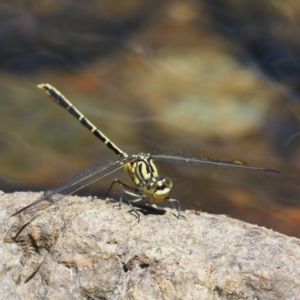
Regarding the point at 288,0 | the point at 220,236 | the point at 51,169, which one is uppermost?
the point at 288,0

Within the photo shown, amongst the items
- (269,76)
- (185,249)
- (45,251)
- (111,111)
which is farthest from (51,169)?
(185,249)

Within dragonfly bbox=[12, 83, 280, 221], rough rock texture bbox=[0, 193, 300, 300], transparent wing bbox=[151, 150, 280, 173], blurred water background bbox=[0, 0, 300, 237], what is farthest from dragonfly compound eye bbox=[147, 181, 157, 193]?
blurred water background bbox=[0, 0, 300, 237]

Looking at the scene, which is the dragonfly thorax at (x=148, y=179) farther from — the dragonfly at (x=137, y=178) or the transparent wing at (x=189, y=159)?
the transparent wing at (x=189, y=159)

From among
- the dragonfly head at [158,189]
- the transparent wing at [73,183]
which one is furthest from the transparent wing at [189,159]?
the dragonfly head at [158,189]

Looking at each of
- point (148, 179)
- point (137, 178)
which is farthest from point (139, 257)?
point (137, 178)

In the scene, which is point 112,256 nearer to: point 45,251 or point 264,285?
point 45,251
